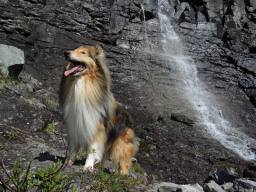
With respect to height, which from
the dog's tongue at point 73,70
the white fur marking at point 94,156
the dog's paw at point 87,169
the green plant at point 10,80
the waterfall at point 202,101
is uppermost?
the dog's tongue at point 73,70

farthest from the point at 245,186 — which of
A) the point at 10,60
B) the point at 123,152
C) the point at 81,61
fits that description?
the point at 10,60

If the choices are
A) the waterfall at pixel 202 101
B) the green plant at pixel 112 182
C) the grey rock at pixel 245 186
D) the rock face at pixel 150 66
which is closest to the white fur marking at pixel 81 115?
the green plant at pixel 112 182

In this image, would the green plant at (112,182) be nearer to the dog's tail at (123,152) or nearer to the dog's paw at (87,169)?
the dog's paw at (87,169)

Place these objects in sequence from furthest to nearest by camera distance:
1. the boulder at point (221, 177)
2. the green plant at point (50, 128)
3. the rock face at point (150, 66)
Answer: the rock face at point (150, 66), the boulder at point (221, 177), the green plant at point (50, 128)

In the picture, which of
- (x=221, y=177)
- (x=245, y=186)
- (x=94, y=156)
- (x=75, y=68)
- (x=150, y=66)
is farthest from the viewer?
(x=150, y=66)

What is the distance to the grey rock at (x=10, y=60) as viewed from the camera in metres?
9.30

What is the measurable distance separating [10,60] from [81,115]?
22.9 feet

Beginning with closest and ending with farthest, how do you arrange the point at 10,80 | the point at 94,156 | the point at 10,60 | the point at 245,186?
the point at 94,156 → the point at 245,186 → the point at 10,80 → the point at 10,60

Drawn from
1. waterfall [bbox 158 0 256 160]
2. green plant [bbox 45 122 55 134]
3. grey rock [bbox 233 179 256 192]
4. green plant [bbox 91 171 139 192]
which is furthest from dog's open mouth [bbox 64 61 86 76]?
waterfall [bbox 158 0 256 160]

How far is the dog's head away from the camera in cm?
400

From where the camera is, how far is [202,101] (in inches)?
613

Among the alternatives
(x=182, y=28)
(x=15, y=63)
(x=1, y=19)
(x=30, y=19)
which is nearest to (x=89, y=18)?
(x=30, y=19)

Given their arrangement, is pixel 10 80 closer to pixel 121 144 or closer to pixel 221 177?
pixel 121 144

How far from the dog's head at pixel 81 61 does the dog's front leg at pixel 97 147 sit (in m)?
0.91
